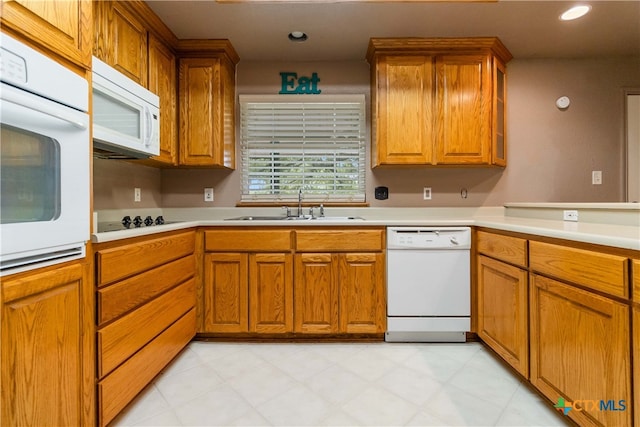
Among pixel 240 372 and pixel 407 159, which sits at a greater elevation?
pixel 407 159

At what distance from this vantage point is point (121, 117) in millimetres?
1688

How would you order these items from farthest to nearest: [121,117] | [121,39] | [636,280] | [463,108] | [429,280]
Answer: [463,108] < [429,280] < [121,39] < [121,117] < [636,280]

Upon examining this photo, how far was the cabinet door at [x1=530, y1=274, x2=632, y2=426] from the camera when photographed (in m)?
1.13

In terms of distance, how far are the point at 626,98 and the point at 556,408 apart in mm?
2836

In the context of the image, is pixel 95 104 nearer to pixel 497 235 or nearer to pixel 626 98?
pixel 497 235

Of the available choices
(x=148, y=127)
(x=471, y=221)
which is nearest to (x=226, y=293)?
(x=148, y=127)

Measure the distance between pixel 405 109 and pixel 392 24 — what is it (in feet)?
1.98

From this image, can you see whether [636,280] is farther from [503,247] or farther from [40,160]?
[40,160]

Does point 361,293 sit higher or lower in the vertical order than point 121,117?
lower

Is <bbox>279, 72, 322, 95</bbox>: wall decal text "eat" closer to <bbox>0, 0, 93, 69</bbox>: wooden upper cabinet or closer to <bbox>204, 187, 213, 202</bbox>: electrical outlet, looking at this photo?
<bbox>204, 187, 213, 202</bbox>: electrical outlet

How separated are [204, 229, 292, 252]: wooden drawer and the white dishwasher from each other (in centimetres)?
76

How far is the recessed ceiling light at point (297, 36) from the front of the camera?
2360 mm

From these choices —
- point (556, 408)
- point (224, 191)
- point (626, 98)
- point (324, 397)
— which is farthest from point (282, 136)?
point (626, 98)

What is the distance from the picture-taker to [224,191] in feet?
9.37
